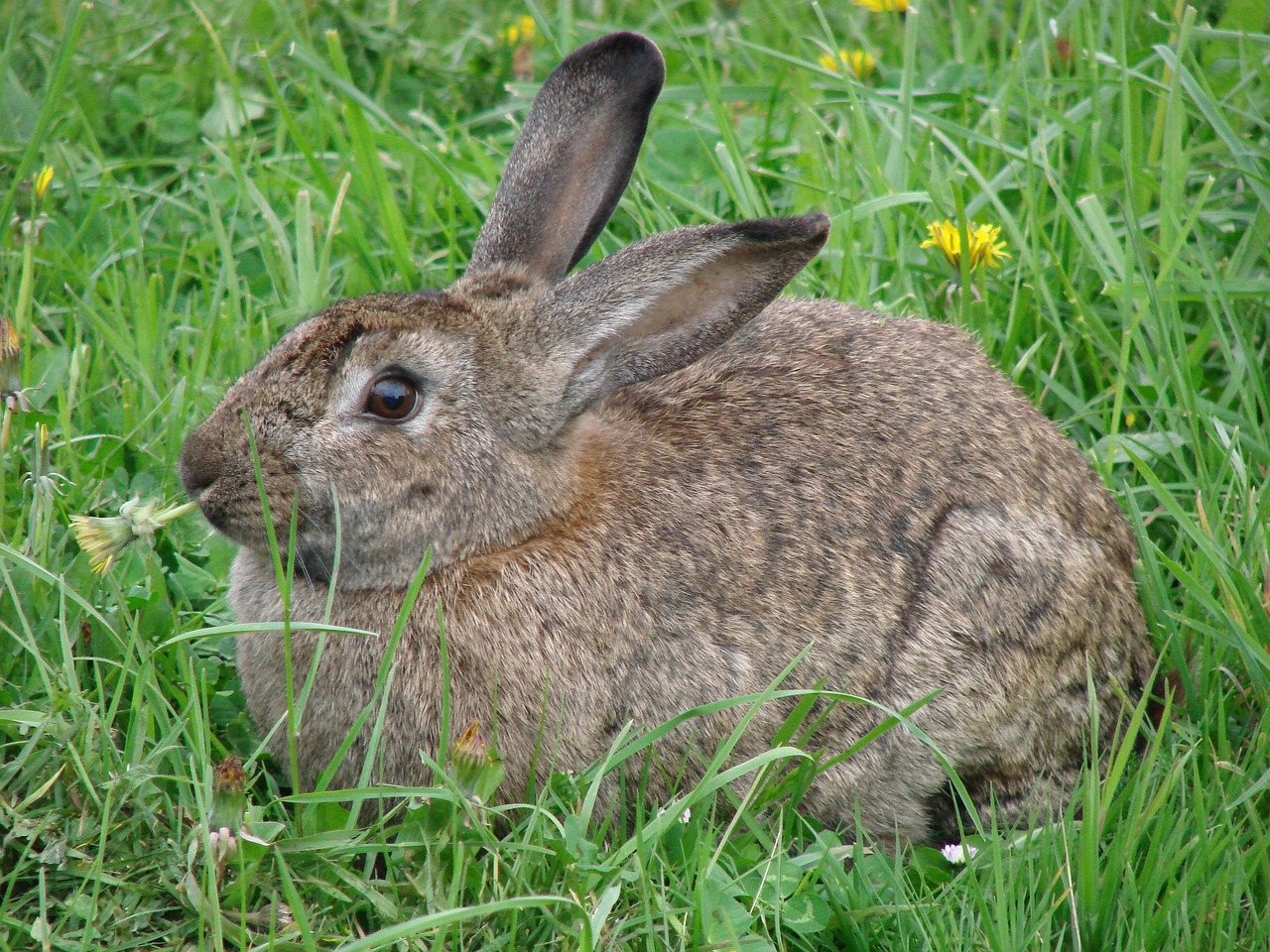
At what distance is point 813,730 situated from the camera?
366 cm

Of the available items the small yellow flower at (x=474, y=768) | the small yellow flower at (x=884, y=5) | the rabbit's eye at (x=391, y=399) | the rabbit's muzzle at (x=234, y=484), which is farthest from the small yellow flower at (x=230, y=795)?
the small yellow flower at (x=884, y=5)

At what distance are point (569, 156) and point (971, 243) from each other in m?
1.51

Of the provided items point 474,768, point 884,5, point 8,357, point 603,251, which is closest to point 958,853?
point 474,768

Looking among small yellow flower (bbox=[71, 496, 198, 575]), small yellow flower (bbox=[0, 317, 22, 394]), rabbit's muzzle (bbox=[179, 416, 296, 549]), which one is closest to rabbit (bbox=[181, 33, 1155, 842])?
rabbit's muzzle (bbox=[179, 416, 296, 549])

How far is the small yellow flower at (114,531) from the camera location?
3.48 metres

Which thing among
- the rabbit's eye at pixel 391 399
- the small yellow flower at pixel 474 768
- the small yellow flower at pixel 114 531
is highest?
the rabbit's eye at pixel 391 399

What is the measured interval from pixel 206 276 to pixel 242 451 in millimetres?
1776

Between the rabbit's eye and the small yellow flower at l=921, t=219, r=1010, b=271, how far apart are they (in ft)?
6.77

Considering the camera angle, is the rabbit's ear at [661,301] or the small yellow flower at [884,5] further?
the small yellow flower at [884,5]

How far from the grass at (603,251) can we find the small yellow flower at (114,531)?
0.14m

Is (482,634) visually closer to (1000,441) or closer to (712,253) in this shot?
(712,253)

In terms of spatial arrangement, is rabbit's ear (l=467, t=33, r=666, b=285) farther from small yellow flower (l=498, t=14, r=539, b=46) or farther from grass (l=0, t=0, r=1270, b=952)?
small yellow flower (l=498, t=14, r=539, b=46)

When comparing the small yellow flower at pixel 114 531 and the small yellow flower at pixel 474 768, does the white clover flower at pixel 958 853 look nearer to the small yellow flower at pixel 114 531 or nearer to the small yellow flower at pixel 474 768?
the small yellow flower at pixel 474 768

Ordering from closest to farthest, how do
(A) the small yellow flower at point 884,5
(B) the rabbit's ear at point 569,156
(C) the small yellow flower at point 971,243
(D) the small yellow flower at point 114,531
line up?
(D) the small yellow flower at point 114,531 → (B) the rabbit's ear at point 569,156 → (C) the small yellow flower at point 971,243 → (A) the small yellow flower at point 884,5
